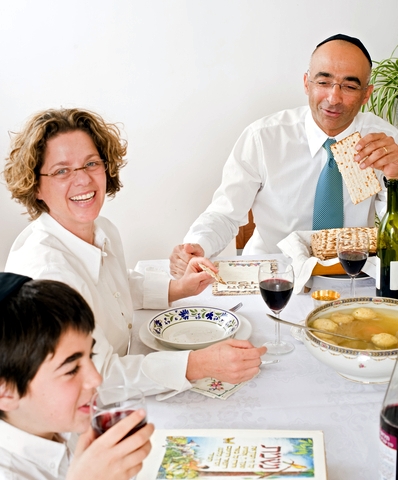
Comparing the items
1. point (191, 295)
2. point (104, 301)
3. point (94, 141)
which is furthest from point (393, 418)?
point (94, 141)

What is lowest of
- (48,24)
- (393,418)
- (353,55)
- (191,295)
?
(191,295)

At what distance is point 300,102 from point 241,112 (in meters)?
0.36

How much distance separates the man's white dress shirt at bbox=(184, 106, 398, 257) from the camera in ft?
8.56

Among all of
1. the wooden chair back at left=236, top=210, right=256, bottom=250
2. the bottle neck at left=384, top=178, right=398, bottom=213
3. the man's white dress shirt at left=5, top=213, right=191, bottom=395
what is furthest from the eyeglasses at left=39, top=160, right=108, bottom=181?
the wooden chair back at left=236, top=210, right=256, bottom=250

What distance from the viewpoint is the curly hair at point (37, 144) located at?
156 centimetres

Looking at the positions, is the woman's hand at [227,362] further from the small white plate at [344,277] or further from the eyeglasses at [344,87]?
the eyeglasses at [344,87]

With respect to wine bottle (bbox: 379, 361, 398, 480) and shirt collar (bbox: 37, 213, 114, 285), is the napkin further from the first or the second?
wine bottle (bbox: 379, 361, 398, 480)

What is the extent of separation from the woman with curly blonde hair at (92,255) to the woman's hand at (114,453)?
431mm

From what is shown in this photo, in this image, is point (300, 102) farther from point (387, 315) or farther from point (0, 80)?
point (387, 315)

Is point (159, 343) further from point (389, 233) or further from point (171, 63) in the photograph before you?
point (171, 63)

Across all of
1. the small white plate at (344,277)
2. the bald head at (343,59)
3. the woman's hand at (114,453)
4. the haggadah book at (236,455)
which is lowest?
the haggadah book at (236,455)

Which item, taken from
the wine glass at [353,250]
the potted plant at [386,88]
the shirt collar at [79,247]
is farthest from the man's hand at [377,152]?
the potted plant at [386,88]

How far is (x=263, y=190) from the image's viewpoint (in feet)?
8.88

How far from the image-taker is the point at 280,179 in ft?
8.70
